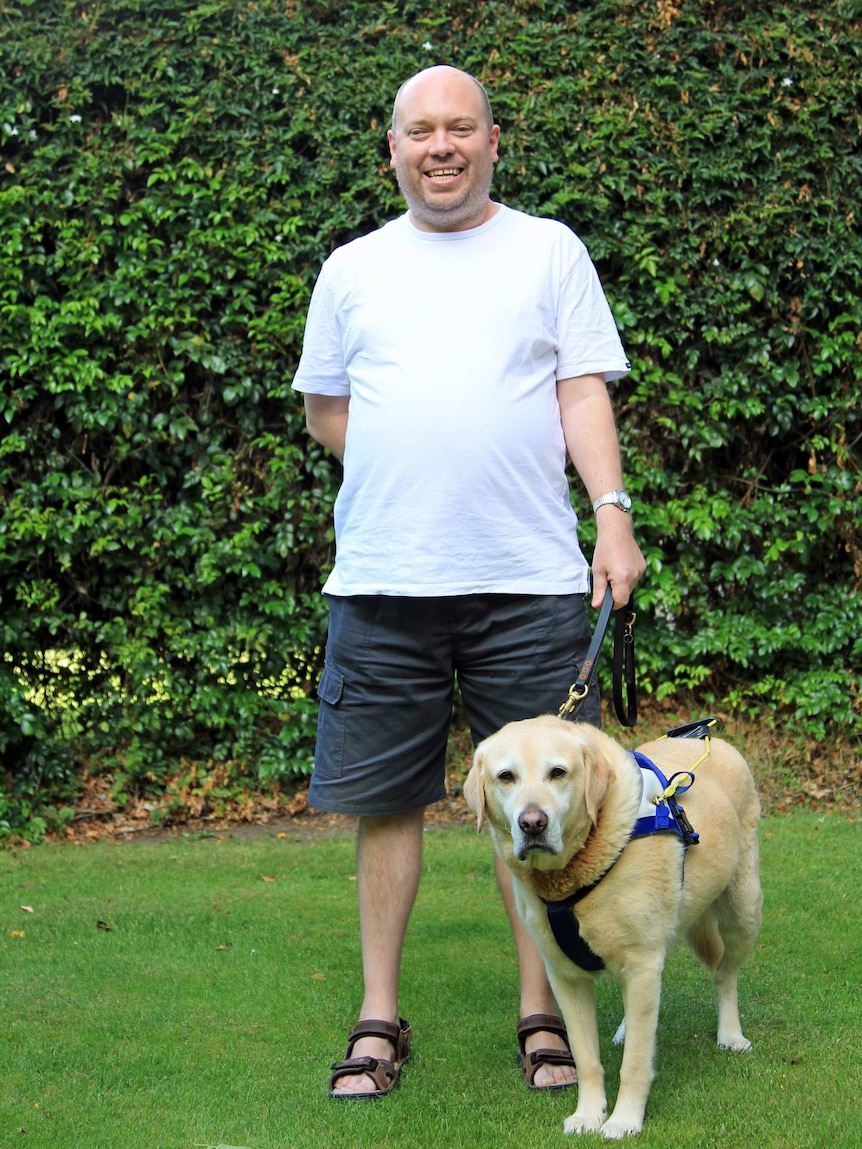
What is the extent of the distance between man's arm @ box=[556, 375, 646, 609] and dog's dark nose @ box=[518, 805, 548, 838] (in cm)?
69

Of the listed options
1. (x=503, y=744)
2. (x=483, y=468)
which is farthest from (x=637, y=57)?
(x=503, y=744)

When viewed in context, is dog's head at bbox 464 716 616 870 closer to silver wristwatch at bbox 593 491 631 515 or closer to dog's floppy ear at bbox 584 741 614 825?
dog's floppy ear at bbox 584 741 614 825

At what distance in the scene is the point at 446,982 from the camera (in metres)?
4.21

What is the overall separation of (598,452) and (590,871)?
44.8 inches

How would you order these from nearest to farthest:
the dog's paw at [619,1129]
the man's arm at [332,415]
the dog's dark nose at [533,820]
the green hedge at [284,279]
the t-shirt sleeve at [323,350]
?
the dog's dark nose at [533,820]
the dog's paw at [619,1129]
the t-shirt sleeve at [323,350]
the man's arm at [332,415]
the green hedge at [284,279]

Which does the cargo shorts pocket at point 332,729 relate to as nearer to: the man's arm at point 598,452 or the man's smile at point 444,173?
the man's arm at point 598,452

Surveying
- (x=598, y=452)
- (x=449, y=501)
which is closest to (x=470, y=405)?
(x=449, y=501)

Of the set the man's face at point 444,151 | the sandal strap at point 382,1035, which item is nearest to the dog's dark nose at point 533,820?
the sandal strap at point 382,1035

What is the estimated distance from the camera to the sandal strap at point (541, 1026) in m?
3.46

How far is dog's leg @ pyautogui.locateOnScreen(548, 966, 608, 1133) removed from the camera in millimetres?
3098

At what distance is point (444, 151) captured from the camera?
3.42 meters

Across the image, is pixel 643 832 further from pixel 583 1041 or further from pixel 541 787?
pixel 583 1041

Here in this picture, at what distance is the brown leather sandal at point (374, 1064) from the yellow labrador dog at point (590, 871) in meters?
0.53

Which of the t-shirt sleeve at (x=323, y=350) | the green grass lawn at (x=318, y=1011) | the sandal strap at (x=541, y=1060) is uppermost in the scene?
the t-shirt sleeve at (x=323, y=350)
